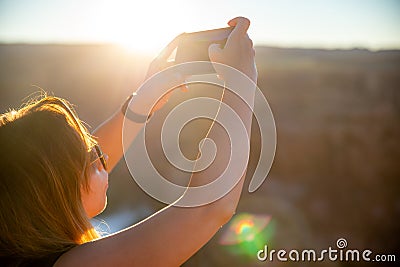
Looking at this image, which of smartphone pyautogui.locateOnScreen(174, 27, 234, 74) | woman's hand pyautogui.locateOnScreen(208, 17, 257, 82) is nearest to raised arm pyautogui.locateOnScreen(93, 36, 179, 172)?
smartphone pyautogui.locateOnScreen(174, 27, 234, 74)

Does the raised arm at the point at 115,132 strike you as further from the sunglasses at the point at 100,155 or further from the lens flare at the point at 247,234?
the lens flare at the point at 247,234

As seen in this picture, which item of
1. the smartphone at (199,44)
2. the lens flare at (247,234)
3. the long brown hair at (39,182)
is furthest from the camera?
the lens flare at (247,234)

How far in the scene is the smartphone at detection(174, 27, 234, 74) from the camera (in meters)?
1.22

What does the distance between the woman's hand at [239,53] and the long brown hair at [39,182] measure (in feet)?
1.16

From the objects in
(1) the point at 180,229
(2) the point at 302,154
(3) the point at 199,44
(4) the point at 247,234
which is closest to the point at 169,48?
(3) the point at 199,44

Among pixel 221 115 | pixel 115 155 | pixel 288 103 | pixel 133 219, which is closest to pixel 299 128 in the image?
pixel 288 103

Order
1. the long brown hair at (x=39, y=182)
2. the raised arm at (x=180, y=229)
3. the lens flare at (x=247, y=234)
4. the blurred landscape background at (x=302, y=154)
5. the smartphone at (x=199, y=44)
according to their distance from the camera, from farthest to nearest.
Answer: the blurred landscape background at (x=302, y=154) < the lens flare at (x=247, y=234) < the smartphone at (x=199, y=44) < the long brown hair at (x=39, y=182) < the raised arm at (x=180, y=229)

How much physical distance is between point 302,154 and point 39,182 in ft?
29.6

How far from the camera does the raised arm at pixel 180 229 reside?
965 millimetres

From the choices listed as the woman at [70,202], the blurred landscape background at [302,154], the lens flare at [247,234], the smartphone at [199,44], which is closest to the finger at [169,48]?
the smartphone at [199,44]

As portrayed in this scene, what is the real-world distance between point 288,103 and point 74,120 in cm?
1197

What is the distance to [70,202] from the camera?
114 centimetres

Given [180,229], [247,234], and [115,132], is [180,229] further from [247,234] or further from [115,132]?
[247,234]

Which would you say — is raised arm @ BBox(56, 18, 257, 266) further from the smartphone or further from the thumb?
the smartphone
